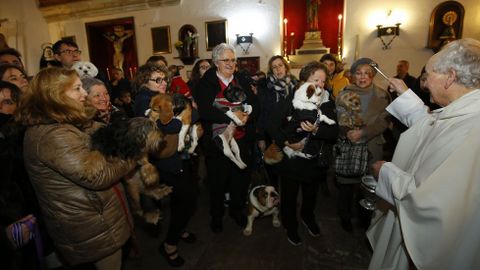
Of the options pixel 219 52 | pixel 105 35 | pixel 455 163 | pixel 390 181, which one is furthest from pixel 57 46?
pixel 105 35

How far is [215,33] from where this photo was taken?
8.71 m

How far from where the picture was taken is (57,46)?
3.50 metres

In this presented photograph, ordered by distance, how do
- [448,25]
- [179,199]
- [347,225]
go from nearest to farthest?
[179,199], [347,225], [448,25]

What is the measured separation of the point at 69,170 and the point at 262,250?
6.63 feet

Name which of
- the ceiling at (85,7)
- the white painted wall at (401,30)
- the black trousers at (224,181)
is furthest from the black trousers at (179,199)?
the ceiling at (85,7)

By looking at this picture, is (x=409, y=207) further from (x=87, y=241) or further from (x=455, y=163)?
(x=87, y=241)

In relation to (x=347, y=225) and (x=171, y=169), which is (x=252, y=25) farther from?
(x=171, y=169)

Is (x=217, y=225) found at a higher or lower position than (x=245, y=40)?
lower

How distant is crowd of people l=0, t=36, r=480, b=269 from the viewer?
137cm

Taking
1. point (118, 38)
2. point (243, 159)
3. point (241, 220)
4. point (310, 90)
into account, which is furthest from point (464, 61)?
point (118, 38)

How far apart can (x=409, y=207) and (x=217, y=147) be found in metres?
1.83

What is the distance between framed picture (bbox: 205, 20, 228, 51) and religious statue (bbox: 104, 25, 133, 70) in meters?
3.58

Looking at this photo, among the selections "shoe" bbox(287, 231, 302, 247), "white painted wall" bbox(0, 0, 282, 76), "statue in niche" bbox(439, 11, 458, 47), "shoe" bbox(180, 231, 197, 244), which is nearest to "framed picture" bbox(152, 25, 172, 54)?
"white painted wall" bbox(0, 0, 282, 76)

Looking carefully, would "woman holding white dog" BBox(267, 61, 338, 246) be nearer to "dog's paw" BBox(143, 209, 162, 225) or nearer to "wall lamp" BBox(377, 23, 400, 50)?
"dog's paw" BBox(143, 209, 162, 225)
